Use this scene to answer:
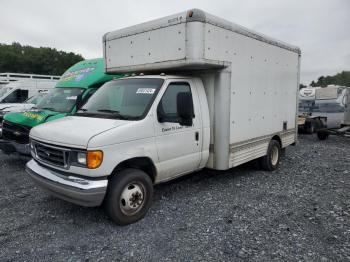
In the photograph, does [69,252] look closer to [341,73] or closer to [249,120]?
[249,120]

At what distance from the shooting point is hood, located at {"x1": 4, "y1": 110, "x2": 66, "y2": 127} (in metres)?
6.60

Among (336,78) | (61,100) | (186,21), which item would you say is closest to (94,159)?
(186,21)

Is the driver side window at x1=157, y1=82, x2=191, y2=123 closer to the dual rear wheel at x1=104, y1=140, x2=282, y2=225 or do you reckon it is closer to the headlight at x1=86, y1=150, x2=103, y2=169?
the dual rear wheel at x1=104, y1=140, x2=282, y2=225

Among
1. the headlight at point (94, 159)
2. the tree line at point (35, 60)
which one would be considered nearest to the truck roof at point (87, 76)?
the headlight at point (94, 159)

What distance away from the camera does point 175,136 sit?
4633mm

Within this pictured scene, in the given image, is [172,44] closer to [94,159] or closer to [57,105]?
[94,159]

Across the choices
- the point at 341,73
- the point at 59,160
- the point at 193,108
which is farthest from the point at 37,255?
the point at 341,73

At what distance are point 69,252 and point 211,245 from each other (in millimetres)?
1760

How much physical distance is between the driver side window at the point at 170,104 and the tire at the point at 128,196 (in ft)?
3.00

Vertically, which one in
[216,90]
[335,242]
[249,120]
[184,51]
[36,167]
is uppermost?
[184,51]

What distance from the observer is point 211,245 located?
12.0 feet

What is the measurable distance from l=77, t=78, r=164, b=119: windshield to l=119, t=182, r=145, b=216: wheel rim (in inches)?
40.3

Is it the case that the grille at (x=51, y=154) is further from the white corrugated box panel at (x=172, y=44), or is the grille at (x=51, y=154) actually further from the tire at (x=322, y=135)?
the tire at (x=322, y=135)

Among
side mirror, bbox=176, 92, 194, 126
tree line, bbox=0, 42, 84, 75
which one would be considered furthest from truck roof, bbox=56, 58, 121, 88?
tree line, bbox=0, 42, 84, 75
